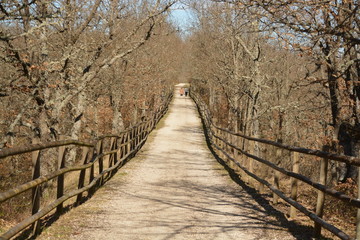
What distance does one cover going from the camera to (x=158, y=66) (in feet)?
112

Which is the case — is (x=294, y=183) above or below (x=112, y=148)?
above

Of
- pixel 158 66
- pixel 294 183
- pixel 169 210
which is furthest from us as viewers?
pixel 158 66

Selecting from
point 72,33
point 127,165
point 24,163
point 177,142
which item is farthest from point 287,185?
point 24,163

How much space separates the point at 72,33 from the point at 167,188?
7609mm

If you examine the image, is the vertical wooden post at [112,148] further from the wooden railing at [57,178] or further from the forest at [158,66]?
the forest at [158,66]

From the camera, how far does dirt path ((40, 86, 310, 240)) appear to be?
A: 5.98 meters

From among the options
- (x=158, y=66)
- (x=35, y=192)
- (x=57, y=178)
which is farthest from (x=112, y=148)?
(x=158, y=66)

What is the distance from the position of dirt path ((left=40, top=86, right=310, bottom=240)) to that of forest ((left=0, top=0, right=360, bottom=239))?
1495 mm

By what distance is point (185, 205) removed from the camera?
8.04 meters

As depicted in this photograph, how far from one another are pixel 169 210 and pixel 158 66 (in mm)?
27403

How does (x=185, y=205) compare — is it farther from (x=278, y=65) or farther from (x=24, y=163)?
(x=278, y=65)

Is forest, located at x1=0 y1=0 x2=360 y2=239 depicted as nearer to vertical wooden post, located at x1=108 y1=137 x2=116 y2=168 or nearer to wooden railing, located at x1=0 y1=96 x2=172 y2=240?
wooden railing, located at x1=0 y1=96 x2=172 y2=240

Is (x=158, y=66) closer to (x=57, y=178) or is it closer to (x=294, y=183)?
(x=57, y=178)

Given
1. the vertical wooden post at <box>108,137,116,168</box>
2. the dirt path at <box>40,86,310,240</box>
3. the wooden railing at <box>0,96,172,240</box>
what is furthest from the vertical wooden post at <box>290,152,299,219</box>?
the vertical wooden post at <box>108,137,116,168</box>
